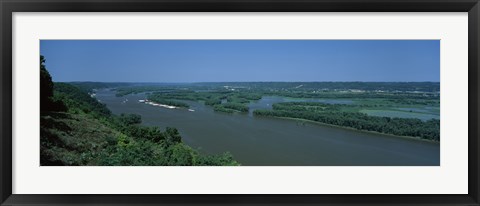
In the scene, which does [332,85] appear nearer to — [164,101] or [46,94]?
[164,101]

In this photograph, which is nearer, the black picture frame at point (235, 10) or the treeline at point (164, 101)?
the black picture frame at point (235, 10)

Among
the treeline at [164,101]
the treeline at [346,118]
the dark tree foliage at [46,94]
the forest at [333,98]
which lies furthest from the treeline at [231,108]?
the dark tree foliage at [46,94]

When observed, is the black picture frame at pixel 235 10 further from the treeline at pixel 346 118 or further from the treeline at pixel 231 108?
the treeline at pixel 231 108

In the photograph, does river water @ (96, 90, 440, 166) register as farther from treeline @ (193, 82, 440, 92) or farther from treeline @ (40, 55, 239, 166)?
treeline @ (193, 82, 440, 92)

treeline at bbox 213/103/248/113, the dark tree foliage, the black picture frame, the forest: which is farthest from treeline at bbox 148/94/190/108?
the black picture frame

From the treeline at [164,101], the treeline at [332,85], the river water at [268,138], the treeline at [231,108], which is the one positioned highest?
the treeline at [332,85]

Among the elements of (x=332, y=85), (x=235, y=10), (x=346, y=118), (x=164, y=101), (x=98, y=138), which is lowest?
(x=98, y=138)

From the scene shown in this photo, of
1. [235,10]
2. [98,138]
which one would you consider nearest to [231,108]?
[98,138]
